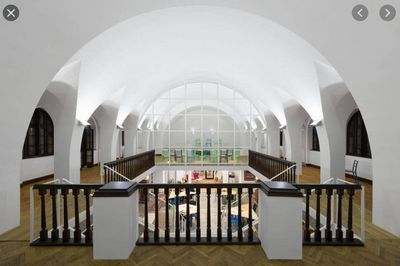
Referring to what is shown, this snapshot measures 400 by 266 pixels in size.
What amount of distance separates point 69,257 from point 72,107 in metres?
4.81

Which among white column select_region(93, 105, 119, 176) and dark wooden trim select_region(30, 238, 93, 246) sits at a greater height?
white column select_region(93, 105, 119, 176)

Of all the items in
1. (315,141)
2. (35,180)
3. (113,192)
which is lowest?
(35,180)

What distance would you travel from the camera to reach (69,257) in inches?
116

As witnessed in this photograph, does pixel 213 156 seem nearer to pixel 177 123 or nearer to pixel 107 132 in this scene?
pixel 107 132

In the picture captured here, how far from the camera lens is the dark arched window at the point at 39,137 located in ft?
33.4

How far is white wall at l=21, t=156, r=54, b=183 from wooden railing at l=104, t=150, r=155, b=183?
4213 millimetres

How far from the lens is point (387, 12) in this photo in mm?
3850

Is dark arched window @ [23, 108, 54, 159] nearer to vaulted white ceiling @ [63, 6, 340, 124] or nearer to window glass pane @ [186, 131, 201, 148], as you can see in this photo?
vaulted white ceiling @ [63, 6, 340, 124]

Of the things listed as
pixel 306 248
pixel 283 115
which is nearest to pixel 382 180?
pixel 306 248

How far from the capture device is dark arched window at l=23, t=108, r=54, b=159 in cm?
1018

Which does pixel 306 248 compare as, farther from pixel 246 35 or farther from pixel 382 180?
pixel 246 35

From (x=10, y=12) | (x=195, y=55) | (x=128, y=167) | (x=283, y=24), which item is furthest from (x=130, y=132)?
(x=283, y=24)

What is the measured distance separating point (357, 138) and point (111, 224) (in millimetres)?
11915

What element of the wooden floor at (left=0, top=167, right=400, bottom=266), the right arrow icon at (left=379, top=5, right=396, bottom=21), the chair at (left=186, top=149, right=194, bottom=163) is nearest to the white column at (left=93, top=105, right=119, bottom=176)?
the chair at (left=186, top=149, right=194, bottom=163)
